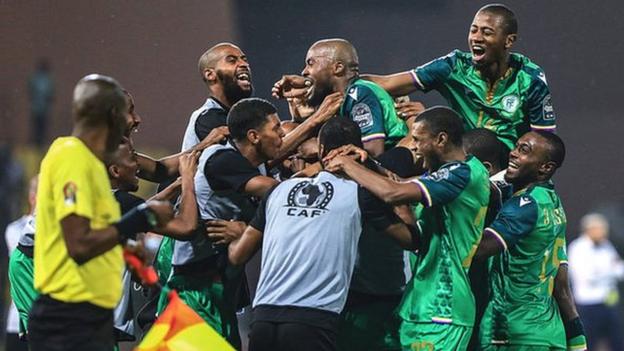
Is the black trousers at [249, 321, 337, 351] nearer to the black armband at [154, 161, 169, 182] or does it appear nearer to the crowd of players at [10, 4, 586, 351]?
the crowd of players at [10, 4, 586, 351]

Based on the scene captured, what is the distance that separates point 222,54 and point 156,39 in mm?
3776

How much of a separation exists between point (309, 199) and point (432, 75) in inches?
69.4

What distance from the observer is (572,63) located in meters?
12.5

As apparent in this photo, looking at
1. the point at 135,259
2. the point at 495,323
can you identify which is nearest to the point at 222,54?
the point at 495,323

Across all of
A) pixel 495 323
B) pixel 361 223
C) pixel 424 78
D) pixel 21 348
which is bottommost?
pixel 21 348

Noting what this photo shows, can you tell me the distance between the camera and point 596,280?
14.3 metres

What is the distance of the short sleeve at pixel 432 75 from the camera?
8.29m

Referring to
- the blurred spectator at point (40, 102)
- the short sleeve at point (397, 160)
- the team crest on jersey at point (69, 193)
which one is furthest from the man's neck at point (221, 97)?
the blurred spectator at point (40, 102)

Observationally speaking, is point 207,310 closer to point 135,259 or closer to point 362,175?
point 362,175

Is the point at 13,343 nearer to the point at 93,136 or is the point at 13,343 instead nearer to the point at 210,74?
the point at 210,74

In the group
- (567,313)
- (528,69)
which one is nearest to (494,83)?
(528,69)

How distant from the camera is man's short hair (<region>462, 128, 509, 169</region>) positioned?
782 cm

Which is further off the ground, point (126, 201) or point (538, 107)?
point (538, 107)

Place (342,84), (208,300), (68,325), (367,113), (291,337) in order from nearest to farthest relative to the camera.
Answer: (68,325), (291,337), (208,300), (367,113), (342,84)
